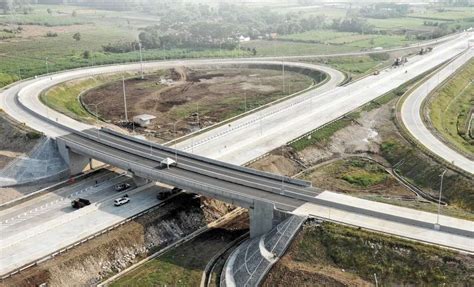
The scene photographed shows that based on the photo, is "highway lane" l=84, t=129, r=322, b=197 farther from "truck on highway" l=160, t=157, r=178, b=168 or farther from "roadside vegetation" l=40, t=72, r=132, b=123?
"roadside vegetation" l=40, t=72, r=132, b=123

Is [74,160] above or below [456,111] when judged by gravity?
above

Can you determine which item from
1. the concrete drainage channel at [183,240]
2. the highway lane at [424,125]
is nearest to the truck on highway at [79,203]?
the concrete drainage channel at [183,240]

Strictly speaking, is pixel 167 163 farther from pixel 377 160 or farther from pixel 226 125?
pixel 377 160

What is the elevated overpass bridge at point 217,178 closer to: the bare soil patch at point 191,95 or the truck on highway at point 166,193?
the truck on highway at point 166,193

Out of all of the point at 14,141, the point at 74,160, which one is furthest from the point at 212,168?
the point at 14,141

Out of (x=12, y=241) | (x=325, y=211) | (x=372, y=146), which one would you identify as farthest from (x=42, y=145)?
(x=372, y=146)

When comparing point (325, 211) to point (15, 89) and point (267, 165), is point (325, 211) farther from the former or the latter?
point (15, 89)
